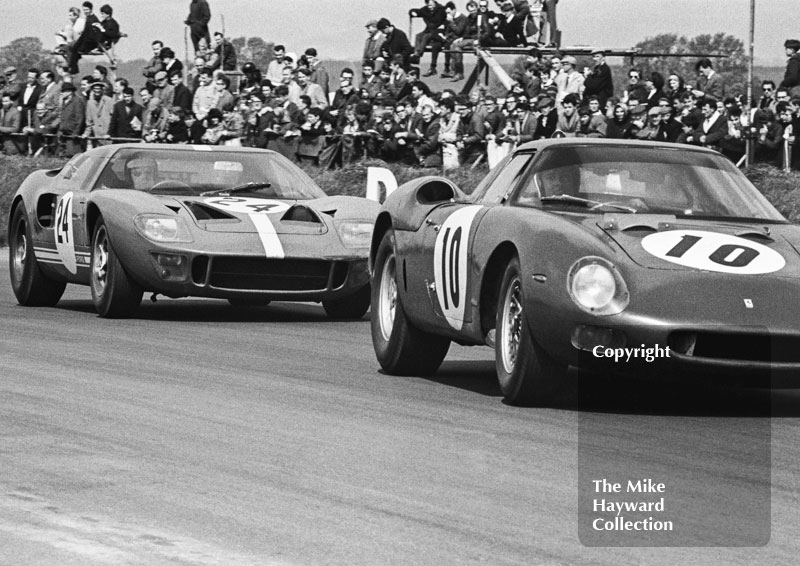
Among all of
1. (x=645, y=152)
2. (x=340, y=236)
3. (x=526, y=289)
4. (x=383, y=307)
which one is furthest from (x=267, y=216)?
(x=526, y=289)

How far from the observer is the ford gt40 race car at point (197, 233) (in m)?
11.9

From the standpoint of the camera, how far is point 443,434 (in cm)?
646

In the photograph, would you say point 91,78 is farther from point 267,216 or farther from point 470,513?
point 470,513

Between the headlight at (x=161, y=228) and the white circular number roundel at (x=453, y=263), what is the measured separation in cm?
401

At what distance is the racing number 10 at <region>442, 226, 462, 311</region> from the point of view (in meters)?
7.95

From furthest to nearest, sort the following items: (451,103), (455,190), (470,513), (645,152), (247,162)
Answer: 1. (451,103)
2. (247,162)
3. (455,190)
4. (645,152)
5. (470,513)

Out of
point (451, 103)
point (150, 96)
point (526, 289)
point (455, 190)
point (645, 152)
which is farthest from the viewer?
point (150, 96)

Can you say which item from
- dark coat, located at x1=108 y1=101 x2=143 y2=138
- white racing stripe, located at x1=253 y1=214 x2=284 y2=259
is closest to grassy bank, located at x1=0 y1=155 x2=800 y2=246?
dark coat, located at x1=108 y1=101 x2=143 y2=138

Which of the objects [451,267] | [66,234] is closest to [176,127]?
[66,234]

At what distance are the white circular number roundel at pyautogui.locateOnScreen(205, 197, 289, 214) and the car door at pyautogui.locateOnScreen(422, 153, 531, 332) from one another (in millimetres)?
3983

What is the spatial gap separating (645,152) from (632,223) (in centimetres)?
93

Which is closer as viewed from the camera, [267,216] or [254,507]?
[254,507]

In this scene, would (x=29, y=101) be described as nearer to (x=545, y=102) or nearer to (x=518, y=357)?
(x=545, y=102)

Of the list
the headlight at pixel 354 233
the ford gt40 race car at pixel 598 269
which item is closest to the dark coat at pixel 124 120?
the headlight at pixel 354 233
